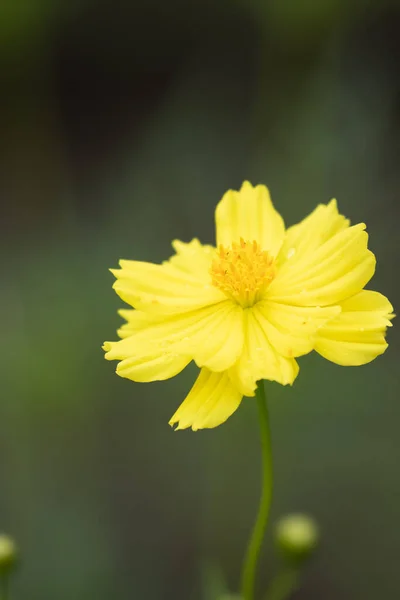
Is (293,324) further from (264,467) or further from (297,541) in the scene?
(297,541)

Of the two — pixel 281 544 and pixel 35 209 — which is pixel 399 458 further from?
pixel 35 209

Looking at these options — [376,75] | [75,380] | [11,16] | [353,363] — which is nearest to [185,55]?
[11,16]

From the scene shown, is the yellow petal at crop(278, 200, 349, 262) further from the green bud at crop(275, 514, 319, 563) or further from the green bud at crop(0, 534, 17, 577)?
the green bud at crop(0, 534, 17, 577)

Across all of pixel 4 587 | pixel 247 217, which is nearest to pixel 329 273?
pixel 247 217

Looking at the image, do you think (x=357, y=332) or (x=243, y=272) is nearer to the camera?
(x=357, y=332)

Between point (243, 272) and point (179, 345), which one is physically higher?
point (243, 272)
